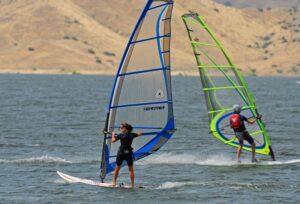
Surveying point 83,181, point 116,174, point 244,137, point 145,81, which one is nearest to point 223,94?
point 244,137

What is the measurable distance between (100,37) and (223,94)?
472 feet

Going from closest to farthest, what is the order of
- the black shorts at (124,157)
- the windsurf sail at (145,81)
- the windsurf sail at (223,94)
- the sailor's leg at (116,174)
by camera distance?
the black shorts at (124,157) → the sailor's leg at (116,174) → the windsurf sail at (145,81) → the windsurf sail at (223,94)

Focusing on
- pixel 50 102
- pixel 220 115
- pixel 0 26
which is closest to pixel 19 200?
pixel 220 115

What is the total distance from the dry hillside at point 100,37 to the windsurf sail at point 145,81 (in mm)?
131690

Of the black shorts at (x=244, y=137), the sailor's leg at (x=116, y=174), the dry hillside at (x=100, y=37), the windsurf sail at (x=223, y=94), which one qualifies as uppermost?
the dry hillside at (x=100, y=37)

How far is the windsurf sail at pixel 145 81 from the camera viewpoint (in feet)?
71.4

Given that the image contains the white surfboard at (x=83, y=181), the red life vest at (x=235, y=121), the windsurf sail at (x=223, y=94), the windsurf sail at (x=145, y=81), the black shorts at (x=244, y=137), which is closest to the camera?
the windsurf sail at (x=145, y=81)

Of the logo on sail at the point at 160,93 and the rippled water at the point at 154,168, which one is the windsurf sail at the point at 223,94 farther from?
the logo on sail at the point at 160,93

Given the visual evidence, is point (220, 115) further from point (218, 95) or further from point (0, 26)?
point (0, 26)

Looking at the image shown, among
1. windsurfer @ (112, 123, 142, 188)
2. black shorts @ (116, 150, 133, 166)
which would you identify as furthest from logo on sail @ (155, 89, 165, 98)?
black shorts @ (116, 150, 133, 166)

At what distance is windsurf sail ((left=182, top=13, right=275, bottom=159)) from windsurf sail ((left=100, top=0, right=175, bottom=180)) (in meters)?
5.72

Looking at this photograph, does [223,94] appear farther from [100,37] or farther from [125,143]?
[100,37]

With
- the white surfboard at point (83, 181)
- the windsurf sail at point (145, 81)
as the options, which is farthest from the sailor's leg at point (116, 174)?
the windsurf sail at point (145, 81)

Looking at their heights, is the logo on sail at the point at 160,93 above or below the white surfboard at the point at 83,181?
above
